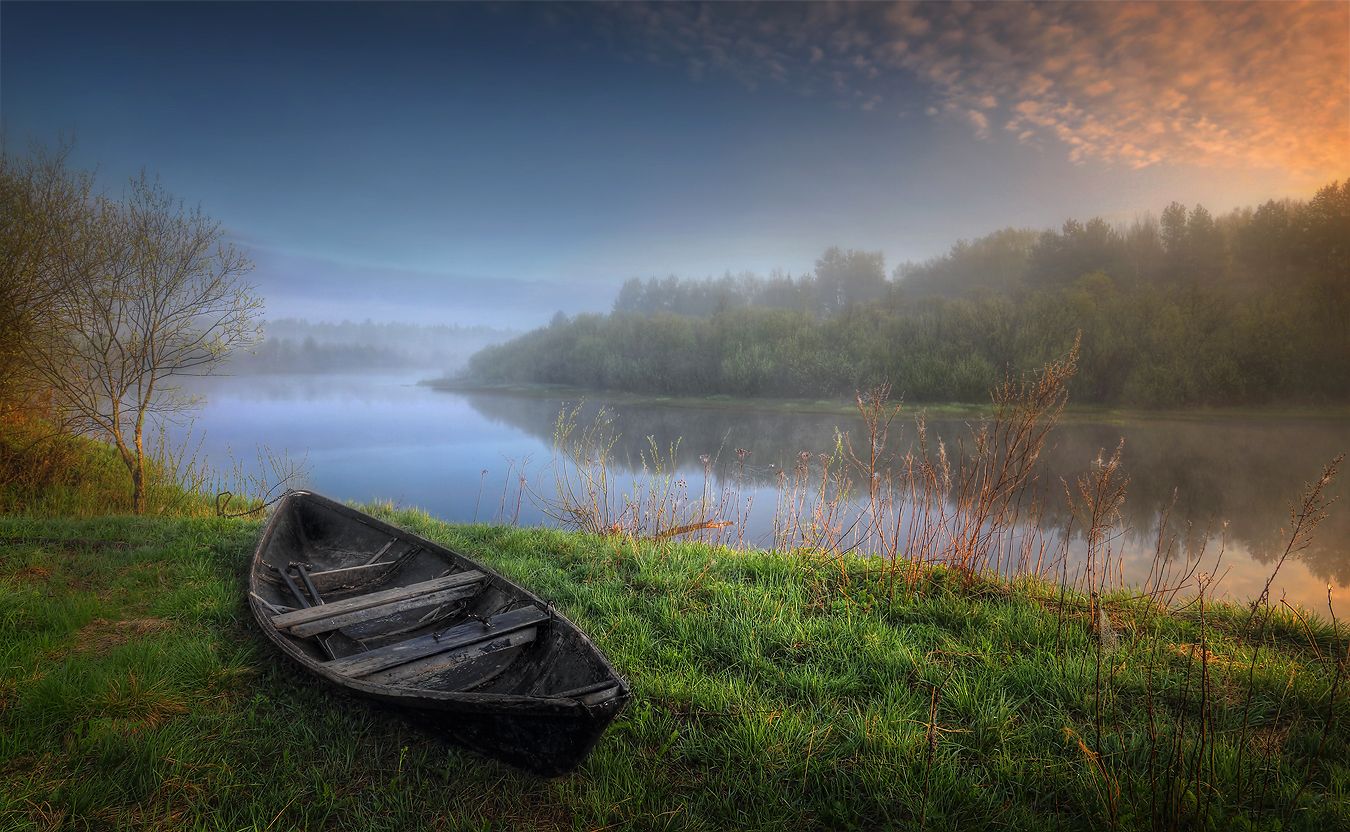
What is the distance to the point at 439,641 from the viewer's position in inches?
162

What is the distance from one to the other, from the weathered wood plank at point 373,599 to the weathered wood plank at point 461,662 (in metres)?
1.03

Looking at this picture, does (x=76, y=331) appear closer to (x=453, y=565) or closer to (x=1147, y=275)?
(x=453, y=565)

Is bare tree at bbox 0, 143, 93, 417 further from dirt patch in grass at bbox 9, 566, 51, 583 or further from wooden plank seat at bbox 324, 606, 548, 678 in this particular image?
wooden plank seat at bbox 324, 606, 548, 678

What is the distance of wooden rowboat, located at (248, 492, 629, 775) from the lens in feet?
9.62

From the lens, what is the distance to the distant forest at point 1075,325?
1972cm

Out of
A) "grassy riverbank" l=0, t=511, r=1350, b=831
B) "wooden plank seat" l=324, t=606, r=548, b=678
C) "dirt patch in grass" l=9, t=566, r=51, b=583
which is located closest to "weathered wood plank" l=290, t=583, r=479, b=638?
"grassy riverbank" l=0, t=511, r=1350, b=831

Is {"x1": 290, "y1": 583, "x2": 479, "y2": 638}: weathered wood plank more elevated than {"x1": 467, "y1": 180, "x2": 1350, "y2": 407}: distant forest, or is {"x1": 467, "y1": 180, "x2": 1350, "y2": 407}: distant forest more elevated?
{"x1": 467, "y1": 180, "x2": 1350, "y2": 407}: distant forest

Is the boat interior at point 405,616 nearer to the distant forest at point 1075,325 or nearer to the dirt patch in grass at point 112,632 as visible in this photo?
the dirt patch in grass at point 112,632

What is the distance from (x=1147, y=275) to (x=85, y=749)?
125 feet

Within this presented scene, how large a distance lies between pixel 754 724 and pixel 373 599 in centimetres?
317

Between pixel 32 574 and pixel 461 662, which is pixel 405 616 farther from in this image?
pixel 32 574

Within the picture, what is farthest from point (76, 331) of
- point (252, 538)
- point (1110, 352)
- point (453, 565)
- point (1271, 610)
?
point (1110, 352)

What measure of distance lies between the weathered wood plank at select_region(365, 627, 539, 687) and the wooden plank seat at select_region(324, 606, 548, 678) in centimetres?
3

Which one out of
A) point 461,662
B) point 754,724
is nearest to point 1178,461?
point 754,724
